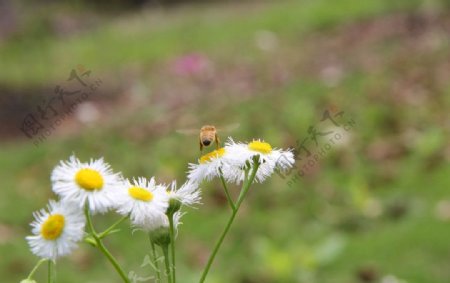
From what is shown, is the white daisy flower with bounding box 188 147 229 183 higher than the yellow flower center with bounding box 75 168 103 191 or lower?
higher

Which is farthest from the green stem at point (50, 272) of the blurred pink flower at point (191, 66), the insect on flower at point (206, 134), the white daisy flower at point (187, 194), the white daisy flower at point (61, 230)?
the blurred pink flower at point (191, 66)

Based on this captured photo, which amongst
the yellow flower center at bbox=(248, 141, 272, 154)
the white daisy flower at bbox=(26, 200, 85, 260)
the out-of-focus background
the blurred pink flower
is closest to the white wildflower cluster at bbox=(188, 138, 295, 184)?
the yellow flower center at bbox=(248, 141, 272, 154)

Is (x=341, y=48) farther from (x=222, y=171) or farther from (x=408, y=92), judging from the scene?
(x=222, y=171)

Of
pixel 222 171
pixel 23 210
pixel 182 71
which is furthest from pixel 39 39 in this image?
pixel 222 171

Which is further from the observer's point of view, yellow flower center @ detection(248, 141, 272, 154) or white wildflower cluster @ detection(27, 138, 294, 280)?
yellow flower center @ detection(248, 141, 272, 154)

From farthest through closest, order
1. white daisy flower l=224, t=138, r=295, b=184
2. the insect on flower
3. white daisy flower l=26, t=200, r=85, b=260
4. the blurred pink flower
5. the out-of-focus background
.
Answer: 1. the blurred pink flower
2. the out-of-focus background
3. the insect on flower
4. white daisy flower l=224, t=138, r=295, b=184
5. white daisy flower l=26, t=200, r=85, b=260

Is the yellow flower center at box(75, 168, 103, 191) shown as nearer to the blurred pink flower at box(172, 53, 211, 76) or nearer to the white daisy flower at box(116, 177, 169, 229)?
the white daisy flower at box(116, 177, 169, 229)

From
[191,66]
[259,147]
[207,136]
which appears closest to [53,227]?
[259,147]
